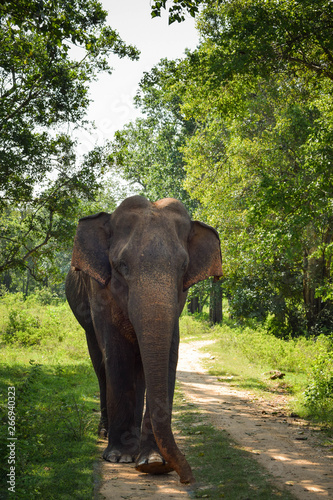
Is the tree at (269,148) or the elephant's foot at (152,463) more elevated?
the tree at (269,148)

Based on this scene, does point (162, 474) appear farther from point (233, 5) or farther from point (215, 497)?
point (233, 5)

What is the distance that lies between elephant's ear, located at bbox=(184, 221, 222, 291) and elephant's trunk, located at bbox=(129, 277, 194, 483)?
3.44 ft

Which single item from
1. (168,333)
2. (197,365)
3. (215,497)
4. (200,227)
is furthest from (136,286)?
(197,365)

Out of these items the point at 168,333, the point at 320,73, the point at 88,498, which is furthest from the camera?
the point at 320,73

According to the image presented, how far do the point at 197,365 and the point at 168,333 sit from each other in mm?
11029

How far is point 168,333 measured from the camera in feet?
15.9

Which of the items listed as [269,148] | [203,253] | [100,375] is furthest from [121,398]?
[269,148]

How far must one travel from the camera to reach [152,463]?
5.03 m

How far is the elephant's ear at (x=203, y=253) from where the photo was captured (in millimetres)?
6078

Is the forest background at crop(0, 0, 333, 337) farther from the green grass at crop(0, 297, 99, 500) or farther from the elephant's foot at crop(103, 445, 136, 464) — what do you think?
the elephant's foot at crop(103, 445, 136, 464)

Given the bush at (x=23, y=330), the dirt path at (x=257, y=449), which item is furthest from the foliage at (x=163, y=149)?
the dirt path at (x=257, y=449)

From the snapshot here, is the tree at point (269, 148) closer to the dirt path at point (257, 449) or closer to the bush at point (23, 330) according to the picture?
the dirt path at point (257, 449)

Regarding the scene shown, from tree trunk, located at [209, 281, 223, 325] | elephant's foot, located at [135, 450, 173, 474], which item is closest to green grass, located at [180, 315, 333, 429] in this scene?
elephant's foot, located at [135, 450, 173, 474]

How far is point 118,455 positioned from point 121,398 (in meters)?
0.58
